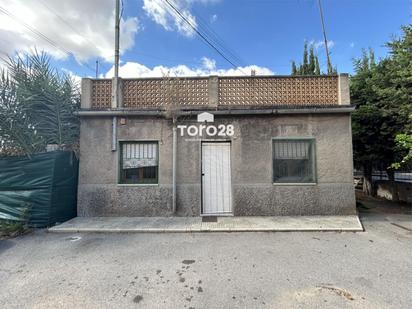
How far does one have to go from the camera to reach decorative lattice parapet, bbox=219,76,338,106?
6379 millimetres

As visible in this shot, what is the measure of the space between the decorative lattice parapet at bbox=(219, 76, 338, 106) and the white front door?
1.49 metres

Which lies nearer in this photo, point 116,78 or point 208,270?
point 208,270

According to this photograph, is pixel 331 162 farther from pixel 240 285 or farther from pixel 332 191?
Result: pixel 240 285

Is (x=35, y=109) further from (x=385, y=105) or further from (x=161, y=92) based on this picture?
(x=385, y=105)

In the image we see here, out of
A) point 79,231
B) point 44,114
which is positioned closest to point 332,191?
point 79,231

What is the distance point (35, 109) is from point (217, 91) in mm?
5267

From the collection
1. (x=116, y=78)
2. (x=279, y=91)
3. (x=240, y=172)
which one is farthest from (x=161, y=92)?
(x=279, y=91)

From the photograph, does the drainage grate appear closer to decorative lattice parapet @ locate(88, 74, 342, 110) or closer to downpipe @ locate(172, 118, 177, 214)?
downpipe @ locate(172, 118, 177, 214)

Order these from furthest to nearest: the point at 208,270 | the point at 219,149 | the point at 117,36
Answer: the point at 117,36 → the point at 219,149 → the point at 208,270

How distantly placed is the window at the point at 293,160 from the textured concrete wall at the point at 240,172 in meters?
0.19

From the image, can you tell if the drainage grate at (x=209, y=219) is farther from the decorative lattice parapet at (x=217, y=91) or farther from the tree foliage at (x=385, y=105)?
the tree foliage at (x=385, y=105)

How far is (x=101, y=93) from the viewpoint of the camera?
649 cm

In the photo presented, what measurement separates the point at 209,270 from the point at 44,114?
6.21 meters

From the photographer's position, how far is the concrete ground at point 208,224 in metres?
5.03
